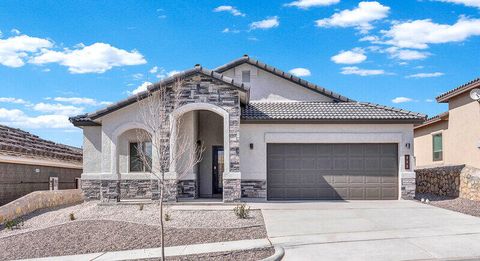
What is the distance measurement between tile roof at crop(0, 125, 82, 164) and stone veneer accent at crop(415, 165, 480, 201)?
704 inches

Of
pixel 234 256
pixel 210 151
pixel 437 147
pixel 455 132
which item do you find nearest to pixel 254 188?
pixel 210 151

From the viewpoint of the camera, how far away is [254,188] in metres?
20.0

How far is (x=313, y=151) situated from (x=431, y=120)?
8.26 metres

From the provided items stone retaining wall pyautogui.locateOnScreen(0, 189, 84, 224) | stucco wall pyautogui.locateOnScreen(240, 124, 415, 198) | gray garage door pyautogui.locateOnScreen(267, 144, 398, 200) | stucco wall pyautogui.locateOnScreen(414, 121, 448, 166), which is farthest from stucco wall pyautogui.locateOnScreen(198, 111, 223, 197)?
stucco wall pyautogui.locateOnScreen(414, 121, 448, 166)

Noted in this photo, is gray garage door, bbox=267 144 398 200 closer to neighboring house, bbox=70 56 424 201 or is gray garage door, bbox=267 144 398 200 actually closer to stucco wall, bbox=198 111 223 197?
neighboring house, bbox=70 56 424 201

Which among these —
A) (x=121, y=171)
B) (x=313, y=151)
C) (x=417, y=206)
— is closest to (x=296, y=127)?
(x=313, y=151)

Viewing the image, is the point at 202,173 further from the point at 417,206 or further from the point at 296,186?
the point at 417,206

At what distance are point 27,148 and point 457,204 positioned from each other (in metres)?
17.4

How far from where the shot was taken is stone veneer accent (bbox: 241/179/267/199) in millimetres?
19922

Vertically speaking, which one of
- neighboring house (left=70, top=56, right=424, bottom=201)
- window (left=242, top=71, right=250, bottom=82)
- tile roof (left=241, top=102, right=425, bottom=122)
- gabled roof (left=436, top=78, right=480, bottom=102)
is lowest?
neighboring house (left=70, top=56, right=424, bottom=201)

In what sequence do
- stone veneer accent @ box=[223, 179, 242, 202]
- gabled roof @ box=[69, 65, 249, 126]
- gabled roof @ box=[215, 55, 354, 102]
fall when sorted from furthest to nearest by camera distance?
gabled roof @ box=[215, 55, 354, 102] < stone veneer accent @ box=[223, 179, 242, 202] < gabled roof @ box=[69, 65, 249, 126]

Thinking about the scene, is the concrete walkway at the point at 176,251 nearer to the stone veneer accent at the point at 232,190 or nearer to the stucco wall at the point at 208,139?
the stone veneer accent at the point at 232,190

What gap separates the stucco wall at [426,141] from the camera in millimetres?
24317

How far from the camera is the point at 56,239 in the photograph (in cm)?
1303
